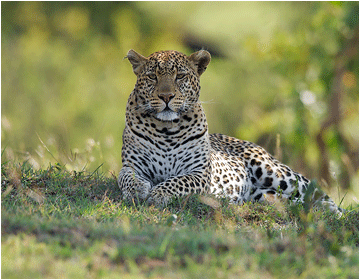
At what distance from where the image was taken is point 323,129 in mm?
18406

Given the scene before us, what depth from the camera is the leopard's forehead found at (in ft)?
26.5

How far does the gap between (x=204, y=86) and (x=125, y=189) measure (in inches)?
787

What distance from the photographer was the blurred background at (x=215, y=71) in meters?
18.1

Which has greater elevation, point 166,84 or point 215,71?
point 215,71

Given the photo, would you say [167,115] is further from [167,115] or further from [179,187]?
[179,187]

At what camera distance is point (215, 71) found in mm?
28766

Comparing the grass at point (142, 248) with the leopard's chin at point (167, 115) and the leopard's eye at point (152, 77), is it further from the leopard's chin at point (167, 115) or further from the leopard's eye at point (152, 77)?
the leopard's eye at point (152, 77)

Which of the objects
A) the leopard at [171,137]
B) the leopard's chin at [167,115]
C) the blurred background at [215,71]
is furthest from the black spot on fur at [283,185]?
the blurred background at [215,71]

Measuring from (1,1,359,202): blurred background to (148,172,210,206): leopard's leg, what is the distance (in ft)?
8.86

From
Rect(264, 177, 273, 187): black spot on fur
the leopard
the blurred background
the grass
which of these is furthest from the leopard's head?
the blurred background

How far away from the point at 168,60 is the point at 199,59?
27.3 inches

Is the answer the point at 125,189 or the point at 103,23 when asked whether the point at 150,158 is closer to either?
the point at 125,189

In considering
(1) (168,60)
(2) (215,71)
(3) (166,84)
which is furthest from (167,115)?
(2) (215,71)

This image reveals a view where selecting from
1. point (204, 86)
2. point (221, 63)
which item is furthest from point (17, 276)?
point (221, 63)
